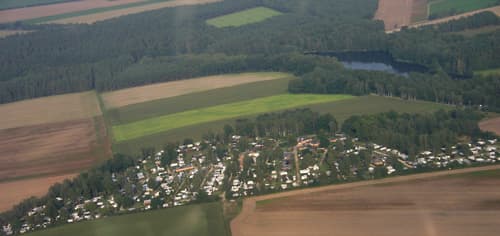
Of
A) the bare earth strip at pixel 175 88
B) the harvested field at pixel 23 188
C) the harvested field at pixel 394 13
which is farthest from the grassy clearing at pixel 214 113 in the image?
the harvested field at pixel 394 13

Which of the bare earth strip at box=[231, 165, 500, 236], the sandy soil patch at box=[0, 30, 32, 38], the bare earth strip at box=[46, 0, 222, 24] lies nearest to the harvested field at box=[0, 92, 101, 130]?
the bare earth strip at box=[231, 165, 500, 236]

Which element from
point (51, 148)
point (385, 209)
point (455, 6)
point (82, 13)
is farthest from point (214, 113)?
point (82, 13)

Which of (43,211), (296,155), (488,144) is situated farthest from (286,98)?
(43,211)

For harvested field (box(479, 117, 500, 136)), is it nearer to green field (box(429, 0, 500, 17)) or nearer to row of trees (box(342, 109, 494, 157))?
row of trees (box(342, 109, 494, 157))

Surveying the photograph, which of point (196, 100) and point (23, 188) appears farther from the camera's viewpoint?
point (196, 100)

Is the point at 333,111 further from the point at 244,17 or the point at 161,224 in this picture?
the point at 244,17

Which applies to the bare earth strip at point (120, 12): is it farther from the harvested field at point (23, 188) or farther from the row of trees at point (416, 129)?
the row of trees at point (416, 129)

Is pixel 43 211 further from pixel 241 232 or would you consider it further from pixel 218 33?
pixel 218 33
